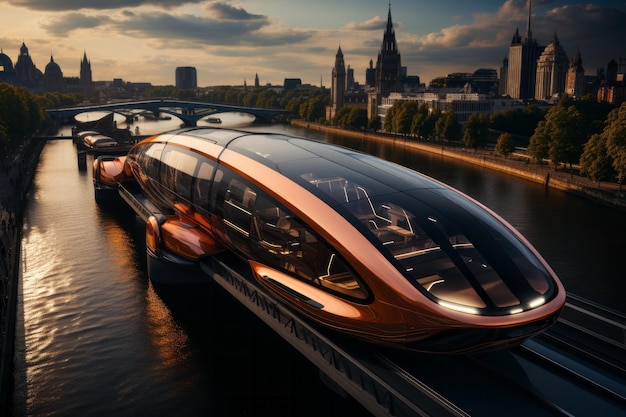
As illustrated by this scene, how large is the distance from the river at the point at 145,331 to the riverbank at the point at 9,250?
0.35 meters

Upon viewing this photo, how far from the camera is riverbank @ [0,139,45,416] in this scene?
17219 millimetres

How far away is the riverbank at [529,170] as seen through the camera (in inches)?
1628

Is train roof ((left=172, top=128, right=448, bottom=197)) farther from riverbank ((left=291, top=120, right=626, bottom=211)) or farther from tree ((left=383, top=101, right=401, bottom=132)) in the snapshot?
tree ((left=383, top=101, right=401, bottom=132))

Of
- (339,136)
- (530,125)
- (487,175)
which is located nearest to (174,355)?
(487,175)

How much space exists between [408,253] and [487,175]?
4739 cm

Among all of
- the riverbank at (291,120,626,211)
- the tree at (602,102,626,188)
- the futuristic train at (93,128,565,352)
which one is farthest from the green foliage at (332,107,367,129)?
the futuristic train at (93,128,565,352)

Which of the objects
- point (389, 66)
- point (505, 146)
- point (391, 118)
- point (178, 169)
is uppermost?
point (389, 66)

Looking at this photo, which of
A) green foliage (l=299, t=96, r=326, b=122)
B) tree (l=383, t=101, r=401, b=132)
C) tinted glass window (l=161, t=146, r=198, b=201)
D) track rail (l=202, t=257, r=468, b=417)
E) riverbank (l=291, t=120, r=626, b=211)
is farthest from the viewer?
green foliage (l=299, t=96, r=326, b=122)

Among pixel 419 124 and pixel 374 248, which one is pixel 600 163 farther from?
pixel 419 124

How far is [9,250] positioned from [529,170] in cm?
4313

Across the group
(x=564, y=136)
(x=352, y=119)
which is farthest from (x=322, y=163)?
(x=352, y=119)

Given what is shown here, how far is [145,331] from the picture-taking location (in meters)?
20.3

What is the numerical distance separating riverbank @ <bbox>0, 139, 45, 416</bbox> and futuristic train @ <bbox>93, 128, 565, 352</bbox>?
673 cm

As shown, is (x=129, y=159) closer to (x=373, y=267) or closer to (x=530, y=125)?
(x=373, y=267)
